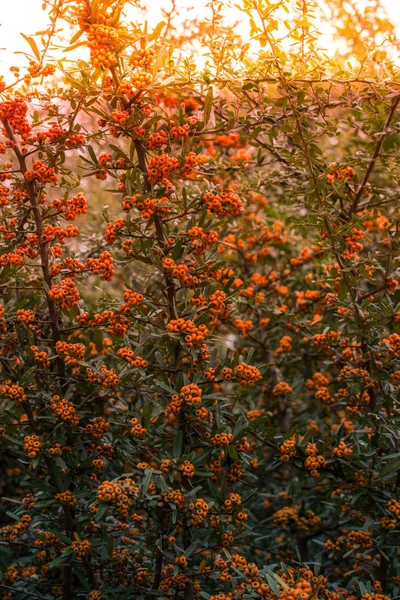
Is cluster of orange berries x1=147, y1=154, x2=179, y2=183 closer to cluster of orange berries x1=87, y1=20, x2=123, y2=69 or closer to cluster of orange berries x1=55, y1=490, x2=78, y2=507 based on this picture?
cluster of orange berries x1=87, y1=20, x2=123, y2=69

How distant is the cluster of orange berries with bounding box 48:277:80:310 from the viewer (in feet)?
6.12

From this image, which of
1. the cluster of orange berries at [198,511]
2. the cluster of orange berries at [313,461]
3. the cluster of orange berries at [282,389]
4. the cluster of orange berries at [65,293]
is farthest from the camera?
the cluster of orange berries at [282,389]

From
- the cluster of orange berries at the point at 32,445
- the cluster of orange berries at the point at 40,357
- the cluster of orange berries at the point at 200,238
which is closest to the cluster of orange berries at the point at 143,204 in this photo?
the cluster of orange berries at the point at 200,238

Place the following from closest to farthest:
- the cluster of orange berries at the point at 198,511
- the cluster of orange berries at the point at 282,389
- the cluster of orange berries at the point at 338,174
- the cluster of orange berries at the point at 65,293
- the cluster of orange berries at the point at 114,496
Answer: the cluster of orange berries at the point at 114,496 < the cluster of orange berries at the point at 198,511 < the cluster of orange berries at the point at 65,293 < the cluster of orange berries at the point at 338,174 < the cluster of orange berries at the point at 282,389

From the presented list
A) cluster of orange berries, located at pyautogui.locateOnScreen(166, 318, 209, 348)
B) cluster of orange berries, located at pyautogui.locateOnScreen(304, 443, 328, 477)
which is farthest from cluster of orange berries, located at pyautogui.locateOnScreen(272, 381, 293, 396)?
cluster of orange berries, located at pyautogui.locateOnScreen(166, 318, 209, 348)

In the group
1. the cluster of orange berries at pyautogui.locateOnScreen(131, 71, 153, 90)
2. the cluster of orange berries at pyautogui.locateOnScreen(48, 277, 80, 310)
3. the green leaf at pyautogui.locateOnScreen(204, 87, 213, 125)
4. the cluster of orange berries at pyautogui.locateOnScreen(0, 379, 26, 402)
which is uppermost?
the cluster of orange berries at pyautogui.locateOnScreen(131, 71, 153, 90)

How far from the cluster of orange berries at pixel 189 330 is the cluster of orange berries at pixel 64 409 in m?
0.41

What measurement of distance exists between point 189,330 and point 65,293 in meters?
0.41

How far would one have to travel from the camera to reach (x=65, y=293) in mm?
1899

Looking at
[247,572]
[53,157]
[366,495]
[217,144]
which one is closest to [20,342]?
[53,157]

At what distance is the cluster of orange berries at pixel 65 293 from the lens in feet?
6.12

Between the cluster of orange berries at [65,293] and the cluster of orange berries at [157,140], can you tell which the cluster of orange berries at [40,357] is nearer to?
the cluster of orange berries at [65,293]

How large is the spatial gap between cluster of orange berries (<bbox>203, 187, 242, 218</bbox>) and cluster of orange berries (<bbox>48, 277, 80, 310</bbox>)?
487mm

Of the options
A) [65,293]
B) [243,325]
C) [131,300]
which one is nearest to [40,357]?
[65,293]
